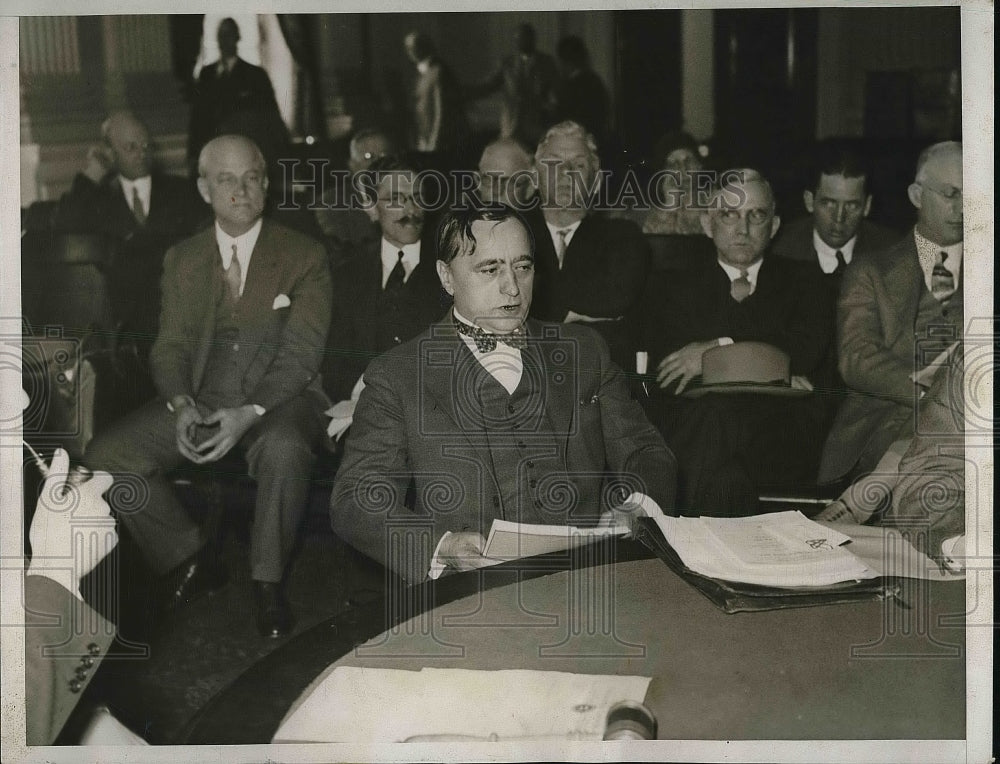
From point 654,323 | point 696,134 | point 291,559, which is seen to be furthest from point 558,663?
point 696,134

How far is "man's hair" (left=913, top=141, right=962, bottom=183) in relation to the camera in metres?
3.73

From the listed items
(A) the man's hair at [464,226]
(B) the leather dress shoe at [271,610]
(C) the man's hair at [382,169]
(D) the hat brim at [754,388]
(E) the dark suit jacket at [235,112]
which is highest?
(E) the dark suit jacket at [235,112]

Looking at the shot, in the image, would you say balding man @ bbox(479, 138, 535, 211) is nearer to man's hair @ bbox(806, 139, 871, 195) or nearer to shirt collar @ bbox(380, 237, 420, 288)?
shirt collar @ bbox(380, 237, 420, 288)

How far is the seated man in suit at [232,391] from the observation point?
3.68m

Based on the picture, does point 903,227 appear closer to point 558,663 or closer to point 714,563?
point 714,563

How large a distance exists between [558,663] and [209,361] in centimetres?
155

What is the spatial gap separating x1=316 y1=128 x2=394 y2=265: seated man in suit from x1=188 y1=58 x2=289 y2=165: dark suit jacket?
0.78 ft

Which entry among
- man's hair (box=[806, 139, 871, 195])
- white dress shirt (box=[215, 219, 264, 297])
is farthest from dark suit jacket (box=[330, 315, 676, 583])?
man's hair (box=[806, 139, 871, 195])

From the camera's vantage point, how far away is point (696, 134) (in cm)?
368

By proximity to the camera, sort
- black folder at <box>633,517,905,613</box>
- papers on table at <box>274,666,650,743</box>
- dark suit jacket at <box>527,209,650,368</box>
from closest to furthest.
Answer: black folder at <box>633,517,905,613</box>
papers on table at <box>274,666,650,743</box>
dark suit jacket at <box>527,209,650,368</box>

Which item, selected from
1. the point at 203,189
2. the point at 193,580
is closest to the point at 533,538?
the point at 193,580

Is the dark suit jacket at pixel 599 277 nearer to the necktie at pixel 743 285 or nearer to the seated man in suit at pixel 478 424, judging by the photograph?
the seated man in suit at pixel 478 424

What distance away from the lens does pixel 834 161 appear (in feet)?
12.1

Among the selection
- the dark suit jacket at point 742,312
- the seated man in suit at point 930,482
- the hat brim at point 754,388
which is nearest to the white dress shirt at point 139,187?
the dark suit jacket at point 742,312
